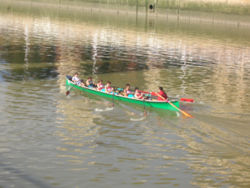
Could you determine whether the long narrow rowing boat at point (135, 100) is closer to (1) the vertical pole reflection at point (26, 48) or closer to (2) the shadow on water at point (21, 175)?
(1) the vertical pole reflection at point (26, 48)

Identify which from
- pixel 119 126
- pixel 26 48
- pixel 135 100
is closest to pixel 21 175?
pixel 119 126

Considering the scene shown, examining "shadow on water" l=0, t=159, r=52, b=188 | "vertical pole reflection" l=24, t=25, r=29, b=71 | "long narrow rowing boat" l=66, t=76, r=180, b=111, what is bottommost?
"shadow on water" l=0, t=159, r=52, b=188

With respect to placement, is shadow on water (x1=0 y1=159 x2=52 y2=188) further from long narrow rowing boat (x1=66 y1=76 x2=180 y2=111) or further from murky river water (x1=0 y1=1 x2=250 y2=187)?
long narrow rowing boat (x1=66 y1=76 x2=180 y2=111)

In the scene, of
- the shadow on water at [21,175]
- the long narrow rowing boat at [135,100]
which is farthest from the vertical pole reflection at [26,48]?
the shadow on water at [21,175]

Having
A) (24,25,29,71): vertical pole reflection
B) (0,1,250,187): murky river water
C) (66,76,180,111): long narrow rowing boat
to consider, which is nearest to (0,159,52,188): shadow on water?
(0,1,250,187): murky river water

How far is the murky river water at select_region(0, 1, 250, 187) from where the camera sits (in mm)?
19906

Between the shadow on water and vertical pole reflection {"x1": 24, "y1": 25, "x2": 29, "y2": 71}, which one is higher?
vertical pole reflection {"x1": 24, "y1": 25, "x2": 29, "y2": 71}

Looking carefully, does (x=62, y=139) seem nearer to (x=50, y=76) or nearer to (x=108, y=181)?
(x=108, y=181)

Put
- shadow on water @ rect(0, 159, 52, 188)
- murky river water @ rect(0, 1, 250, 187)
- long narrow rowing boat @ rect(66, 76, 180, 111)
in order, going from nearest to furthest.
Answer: shadow on water @ rect(0, 159, 52, 188) < murky river water @ rect(0, 1, 250, 187) < long narrow rowing boat @ rect(66, 76, 180, 111)

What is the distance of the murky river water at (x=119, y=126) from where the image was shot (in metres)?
Answer: 19.9

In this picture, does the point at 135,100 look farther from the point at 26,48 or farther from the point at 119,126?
the point at 26,48

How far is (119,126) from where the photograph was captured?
26.8m

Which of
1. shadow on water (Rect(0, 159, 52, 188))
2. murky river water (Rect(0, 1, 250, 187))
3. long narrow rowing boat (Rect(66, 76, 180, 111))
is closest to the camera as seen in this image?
shadow on water (Rect(0, 159, 52, 188))

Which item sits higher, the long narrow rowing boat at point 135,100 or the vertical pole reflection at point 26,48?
the vertical pole reflection at point 26,48
